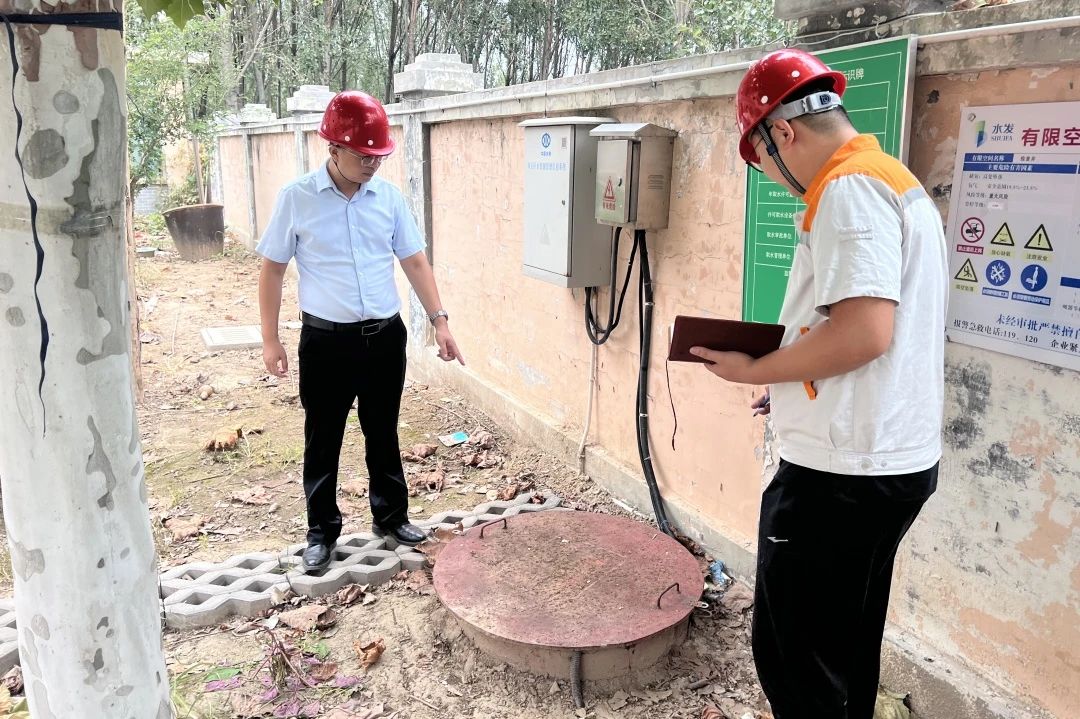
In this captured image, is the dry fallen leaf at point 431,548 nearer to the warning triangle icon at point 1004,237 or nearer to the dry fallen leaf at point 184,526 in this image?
the dry fallen leaf at point 184,526

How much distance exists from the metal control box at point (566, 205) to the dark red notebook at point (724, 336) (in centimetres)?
215

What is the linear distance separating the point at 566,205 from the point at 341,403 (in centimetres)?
156

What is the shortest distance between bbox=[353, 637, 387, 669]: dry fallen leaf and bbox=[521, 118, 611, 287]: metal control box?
6.74ft

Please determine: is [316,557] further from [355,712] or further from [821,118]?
[821,118]

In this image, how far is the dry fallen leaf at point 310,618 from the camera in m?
3.36

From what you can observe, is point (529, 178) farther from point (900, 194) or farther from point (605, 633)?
point (900, 194)

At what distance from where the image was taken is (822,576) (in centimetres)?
204

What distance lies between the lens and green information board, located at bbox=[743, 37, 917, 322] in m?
2.52

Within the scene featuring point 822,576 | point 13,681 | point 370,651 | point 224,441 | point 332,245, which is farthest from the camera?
point 224,441

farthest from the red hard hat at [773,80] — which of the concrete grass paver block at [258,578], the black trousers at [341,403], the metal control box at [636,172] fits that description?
the concrete grass paver block at [258,578]

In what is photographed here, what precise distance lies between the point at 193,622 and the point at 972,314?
10.3 feet

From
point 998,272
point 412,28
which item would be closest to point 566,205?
point 998,272

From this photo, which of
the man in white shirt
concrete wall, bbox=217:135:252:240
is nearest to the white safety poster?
the man in white shirt

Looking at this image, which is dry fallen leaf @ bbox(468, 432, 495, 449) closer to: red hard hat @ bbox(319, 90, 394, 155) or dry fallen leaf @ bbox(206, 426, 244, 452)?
dry fallen leaf @ bbox(206, 426, 244, 452)
